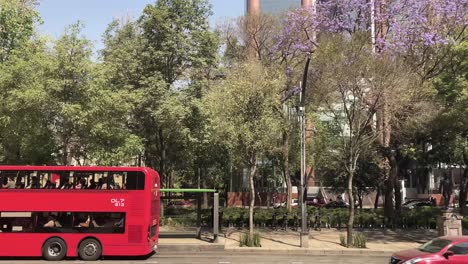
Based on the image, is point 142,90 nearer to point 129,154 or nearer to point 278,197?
point 129,154

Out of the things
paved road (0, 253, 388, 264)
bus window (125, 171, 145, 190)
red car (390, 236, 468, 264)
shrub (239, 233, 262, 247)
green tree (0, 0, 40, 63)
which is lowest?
paved road (0, 253, 388, 264)

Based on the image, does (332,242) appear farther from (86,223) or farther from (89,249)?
(86,223)

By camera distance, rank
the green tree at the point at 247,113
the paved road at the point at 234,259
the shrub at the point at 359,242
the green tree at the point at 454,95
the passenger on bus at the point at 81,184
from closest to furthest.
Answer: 1. the paved road at the point at 234,259
2. the passenger on bus at the point at 81,184
3. the shrub at the point at 359,242
4. the green tree at the point at 247,113
5. the green tree at the point at 454,95

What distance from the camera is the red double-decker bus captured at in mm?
18781

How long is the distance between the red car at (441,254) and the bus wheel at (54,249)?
12.1 m

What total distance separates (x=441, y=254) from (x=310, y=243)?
38.7 ft

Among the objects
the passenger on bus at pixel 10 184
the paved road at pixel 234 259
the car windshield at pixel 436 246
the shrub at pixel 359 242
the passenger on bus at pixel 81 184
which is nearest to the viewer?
the car windshield at pixel 436 246

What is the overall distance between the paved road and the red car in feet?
19.0

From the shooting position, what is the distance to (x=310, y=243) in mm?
24188

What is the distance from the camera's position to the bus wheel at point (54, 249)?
61.2 ft

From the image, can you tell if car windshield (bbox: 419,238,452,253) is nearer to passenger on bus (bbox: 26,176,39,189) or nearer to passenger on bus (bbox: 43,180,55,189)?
passenger on bus (bbox: 43,180,55,189)

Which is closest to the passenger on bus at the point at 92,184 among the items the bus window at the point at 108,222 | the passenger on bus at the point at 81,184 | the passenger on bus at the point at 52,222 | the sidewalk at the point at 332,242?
the passenger on bus at the point at 81,184

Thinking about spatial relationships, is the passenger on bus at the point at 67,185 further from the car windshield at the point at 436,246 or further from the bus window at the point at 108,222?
the car windshield at the point at 436,246

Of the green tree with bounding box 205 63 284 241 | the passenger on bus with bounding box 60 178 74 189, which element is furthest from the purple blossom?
the passenger on bus with bounding box 60 178 74 189
